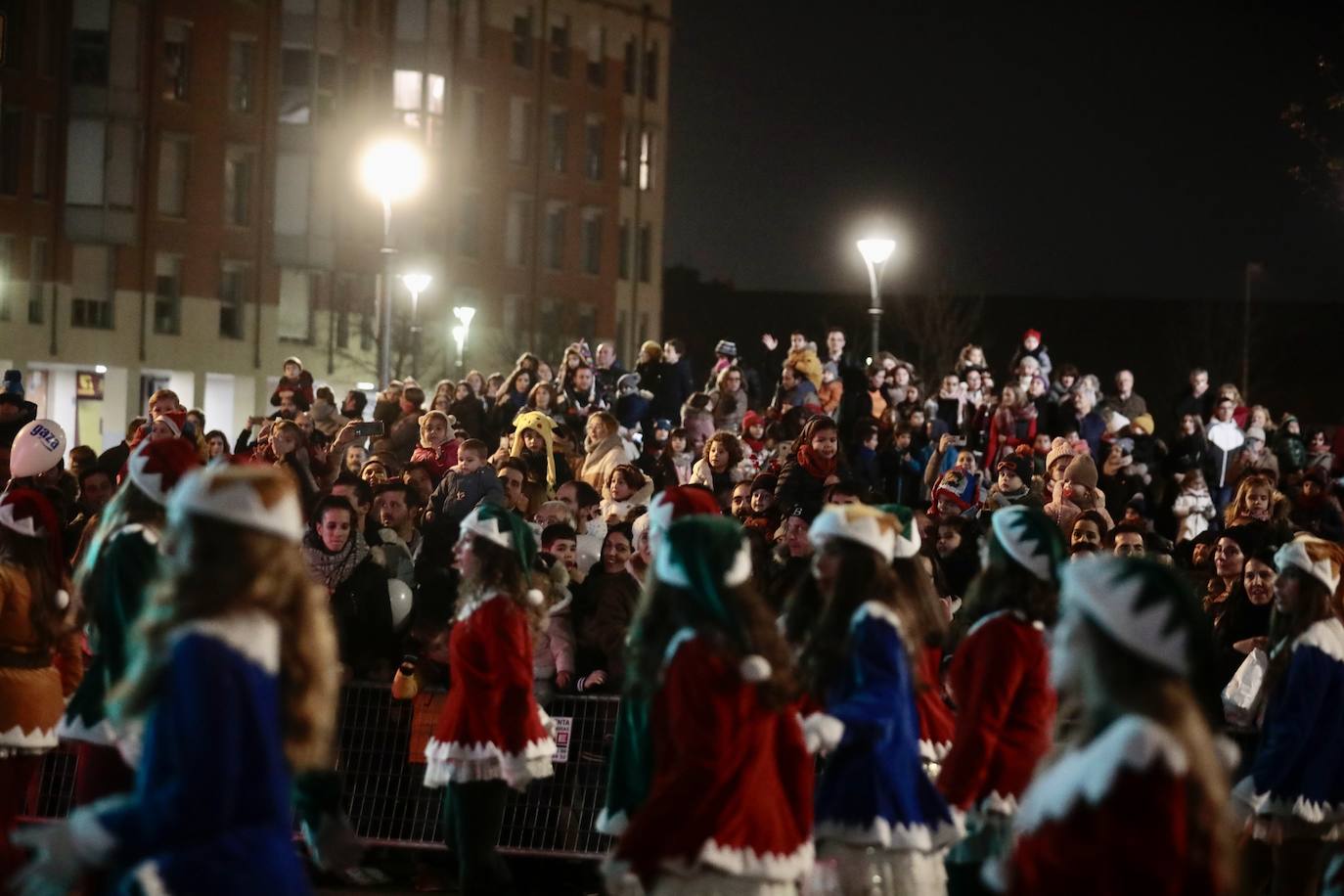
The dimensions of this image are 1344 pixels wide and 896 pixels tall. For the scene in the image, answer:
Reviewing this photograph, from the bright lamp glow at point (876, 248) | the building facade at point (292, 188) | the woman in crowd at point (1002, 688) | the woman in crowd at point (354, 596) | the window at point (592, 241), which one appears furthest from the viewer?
the window at point (592, 241)

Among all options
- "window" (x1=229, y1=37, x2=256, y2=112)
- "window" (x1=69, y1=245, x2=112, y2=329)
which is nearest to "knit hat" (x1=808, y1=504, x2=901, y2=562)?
"window" (x1=69, y1=245, x2=112, y2=329)

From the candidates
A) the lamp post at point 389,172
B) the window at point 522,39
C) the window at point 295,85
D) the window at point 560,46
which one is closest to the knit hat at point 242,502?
the lamp post at point 389,172

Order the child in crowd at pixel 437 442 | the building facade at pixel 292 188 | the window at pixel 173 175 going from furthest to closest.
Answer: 1. the window at pixel 173 175
2. the building facade at pixel 292 188
3. the child in crowd at pixel 437 442

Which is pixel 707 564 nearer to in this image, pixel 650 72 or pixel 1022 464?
pixel 1022 464

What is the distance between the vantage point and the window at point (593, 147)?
61.5 m

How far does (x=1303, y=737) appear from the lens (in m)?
8.20

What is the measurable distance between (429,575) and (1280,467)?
1183cm

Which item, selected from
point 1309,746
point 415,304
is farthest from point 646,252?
point 1309,746

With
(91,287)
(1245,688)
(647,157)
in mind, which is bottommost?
(1245,688)

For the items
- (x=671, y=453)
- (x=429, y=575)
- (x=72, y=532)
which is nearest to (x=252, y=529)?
(x=429, y=575)

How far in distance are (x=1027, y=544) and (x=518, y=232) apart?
176 feet

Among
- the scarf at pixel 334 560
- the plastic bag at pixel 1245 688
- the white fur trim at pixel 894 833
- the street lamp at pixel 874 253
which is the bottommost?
the white fur trim at pixel 894 833

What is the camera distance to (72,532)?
12.9 metres

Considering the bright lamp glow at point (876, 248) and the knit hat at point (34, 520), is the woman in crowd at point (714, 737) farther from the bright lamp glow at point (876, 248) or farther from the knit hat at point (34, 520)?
the bright lamp glow at point (876, 248)
